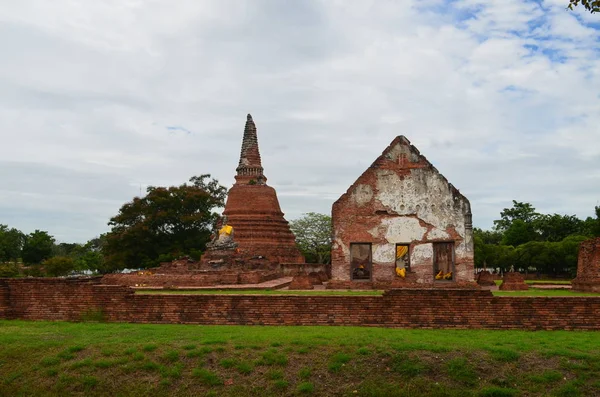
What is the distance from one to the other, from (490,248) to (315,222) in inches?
814

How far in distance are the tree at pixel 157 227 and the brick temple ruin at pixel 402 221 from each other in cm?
2425

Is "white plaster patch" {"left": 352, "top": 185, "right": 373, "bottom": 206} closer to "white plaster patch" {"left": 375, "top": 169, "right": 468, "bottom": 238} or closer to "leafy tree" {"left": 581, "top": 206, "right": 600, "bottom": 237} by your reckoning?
"white plaster patch" {"left": 375, "top": 169, "right": 468, "bottom": 238}

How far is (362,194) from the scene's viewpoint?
799 inches

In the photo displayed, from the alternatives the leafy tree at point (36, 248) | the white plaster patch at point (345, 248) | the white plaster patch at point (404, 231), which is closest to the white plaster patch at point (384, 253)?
the white plaster patch at point (404, 231)

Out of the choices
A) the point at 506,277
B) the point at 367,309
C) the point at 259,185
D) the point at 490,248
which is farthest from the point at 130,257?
the point at 367,309

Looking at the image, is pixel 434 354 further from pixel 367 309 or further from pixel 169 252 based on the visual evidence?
pixel 169 252

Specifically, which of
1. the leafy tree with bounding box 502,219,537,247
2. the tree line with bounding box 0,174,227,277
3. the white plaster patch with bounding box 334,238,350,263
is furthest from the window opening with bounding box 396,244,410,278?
the leafy tree with bounding box 502,219,537,247

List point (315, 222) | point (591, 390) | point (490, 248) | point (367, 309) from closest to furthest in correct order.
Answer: point (591, 390), point (367, 309), point (490, 248), point (315, 222)

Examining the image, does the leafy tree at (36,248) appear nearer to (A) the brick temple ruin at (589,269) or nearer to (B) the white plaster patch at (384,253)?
(B) the white plaster patch at (384,253)

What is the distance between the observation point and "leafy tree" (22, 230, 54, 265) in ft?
179

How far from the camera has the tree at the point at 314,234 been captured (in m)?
57.2

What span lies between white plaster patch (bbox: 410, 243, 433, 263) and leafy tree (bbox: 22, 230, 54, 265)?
146 feet

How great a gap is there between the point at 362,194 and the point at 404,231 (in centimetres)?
191

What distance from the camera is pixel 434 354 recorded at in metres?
9.72
